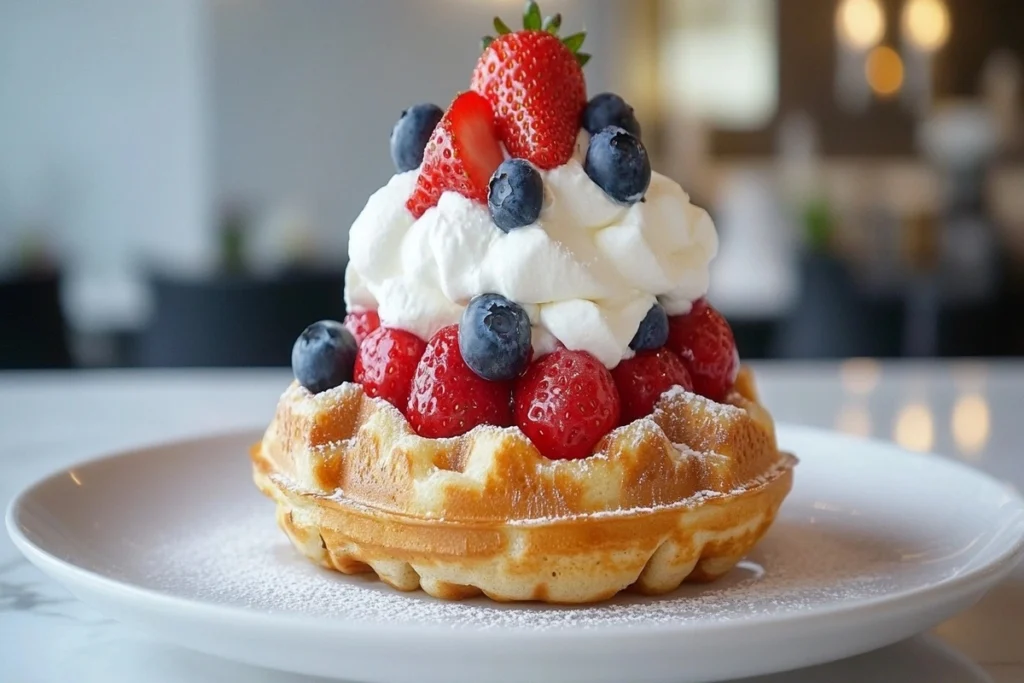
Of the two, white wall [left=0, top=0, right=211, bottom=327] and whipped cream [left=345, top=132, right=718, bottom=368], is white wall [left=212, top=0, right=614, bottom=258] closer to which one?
white wall [left=0, top=0, right=211, bottom=327]

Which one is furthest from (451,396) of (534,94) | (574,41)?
(574,41)

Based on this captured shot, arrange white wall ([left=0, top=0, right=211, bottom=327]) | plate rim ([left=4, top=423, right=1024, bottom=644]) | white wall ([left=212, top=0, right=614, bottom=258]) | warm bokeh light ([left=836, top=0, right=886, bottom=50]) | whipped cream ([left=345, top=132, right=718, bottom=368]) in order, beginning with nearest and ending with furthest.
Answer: plate rim ([left=4, top=423, right=1024, bottom=644])
whipped cream ([left=345, top=132, right=718, bottom=368])
warm bokeh light ([left=836, top=0, right=886, bottom=50])
white wall ([left=212, top=0, right=614, bottom=258])
white wall ([left=0, top=0, right=211, bottom=327])

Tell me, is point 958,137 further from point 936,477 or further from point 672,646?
point 672,646

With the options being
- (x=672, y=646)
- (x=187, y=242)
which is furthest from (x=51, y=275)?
(x=672, y=646)

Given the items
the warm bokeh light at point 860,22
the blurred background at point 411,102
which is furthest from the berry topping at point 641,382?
the warm bokeh light at point 860,22

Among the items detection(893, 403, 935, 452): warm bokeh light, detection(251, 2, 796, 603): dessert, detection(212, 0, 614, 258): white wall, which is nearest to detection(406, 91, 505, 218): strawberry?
detection(251, 2, 796, 603): dessert

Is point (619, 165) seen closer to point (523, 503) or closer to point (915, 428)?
point (523, 503)

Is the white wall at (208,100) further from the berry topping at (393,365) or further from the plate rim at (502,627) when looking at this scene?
the plate rim at (502,627)
